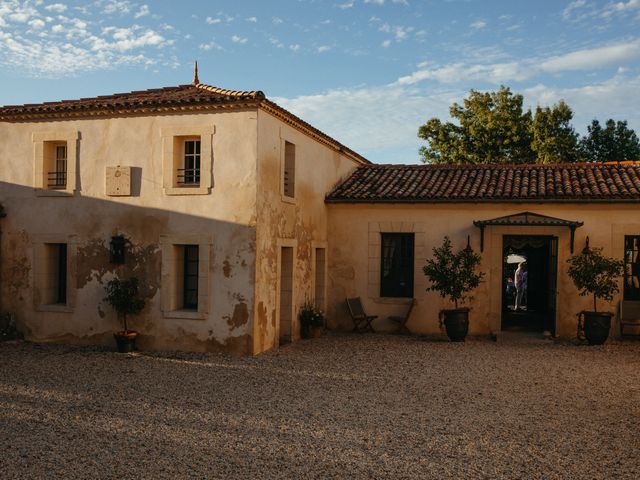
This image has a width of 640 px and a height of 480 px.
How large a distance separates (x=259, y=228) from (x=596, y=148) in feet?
83.1

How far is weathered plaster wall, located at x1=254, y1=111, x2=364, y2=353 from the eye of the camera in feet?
38.2

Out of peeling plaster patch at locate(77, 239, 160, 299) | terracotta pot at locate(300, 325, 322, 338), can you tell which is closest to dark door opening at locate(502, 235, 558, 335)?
terracotta pot at locate(300, 325, 322, 338)

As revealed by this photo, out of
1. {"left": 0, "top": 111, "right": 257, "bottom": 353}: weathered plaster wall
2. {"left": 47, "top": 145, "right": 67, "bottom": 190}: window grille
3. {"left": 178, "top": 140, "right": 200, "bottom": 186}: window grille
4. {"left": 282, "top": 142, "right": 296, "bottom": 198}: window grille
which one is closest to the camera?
{"left": 0, "top": 111, "right": 257, "bottom": 353}: weathered plaster wall

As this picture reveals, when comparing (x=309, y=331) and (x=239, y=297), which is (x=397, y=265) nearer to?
(x=309, y=331)

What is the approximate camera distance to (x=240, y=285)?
1138cm

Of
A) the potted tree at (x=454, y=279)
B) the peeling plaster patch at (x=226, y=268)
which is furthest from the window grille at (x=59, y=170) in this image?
the potted tree at (x=454, y=279)

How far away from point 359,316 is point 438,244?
260 centimetres

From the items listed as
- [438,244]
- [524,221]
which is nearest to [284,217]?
[438,244]

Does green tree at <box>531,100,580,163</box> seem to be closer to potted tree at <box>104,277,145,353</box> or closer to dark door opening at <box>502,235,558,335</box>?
dark door opening at <box>502,235,558,335</box>

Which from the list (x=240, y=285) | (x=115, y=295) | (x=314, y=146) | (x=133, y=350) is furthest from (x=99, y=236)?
(x=314, y=146)

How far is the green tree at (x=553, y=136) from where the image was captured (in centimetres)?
2733

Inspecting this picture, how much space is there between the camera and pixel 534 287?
62.2 feet

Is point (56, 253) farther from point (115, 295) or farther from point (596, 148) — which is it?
point (596, 148)

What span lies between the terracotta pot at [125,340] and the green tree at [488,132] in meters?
20.5
